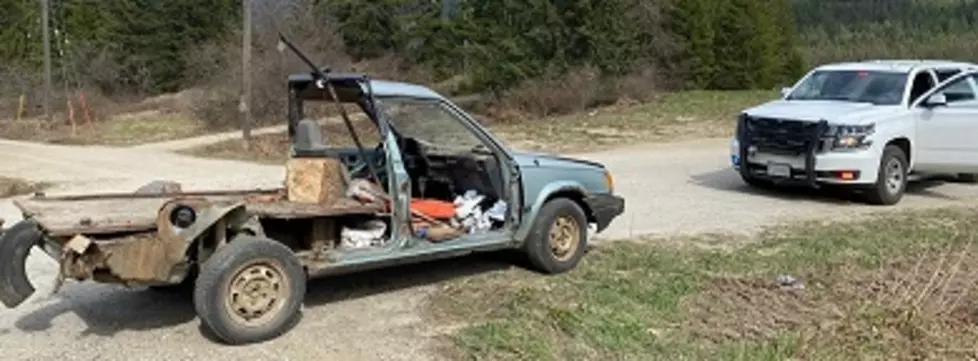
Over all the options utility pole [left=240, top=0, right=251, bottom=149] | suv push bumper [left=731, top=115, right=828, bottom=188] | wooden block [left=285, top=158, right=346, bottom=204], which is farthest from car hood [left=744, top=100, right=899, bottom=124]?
utility pole [left=240, top=0, right=251, bottom=149]

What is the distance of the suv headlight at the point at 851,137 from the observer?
36.7 feet

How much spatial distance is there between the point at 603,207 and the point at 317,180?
2.57 metres

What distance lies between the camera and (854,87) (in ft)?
40.7

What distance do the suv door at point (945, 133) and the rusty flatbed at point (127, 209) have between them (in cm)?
821

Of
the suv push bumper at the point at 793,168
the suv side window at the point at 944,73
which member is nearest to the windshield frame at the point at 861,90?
the suv side window at the point at 944,73

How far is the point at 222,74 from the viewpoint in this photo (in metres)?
31.9

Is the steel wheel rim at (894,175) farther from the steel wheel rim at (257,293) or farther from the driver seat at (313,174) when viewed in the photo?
the steel wheel rim at (257,293)

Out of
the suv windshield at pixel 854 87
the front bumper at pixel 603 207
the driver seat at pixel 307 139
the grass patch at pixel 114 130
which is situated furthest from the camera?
the grass patch at pixel 114 130

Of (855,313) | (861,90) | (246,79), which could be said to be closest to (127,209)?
(855,313)

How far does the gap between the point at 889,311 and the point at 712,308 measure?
1141mm

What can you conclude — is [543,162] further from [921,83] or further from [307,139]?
[921,83]

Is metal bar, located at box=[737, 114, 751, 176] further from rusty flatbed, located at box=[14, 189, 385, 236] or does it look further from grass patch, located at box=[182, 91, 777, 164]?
grass patch, located at box=[182, 91, 777, 164]

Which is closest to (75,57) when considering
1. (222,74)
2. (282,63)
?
(222,74)

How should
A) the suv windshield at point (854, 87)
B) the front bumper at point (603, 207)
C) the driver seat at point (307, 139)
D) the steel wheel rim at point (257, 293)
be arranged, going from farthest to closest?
the suv windshield at point (854, 87) → the front bumper at point (603, 207) → the driver seat at point (307, 139) → the steel wheel rim at point (257, 293)
